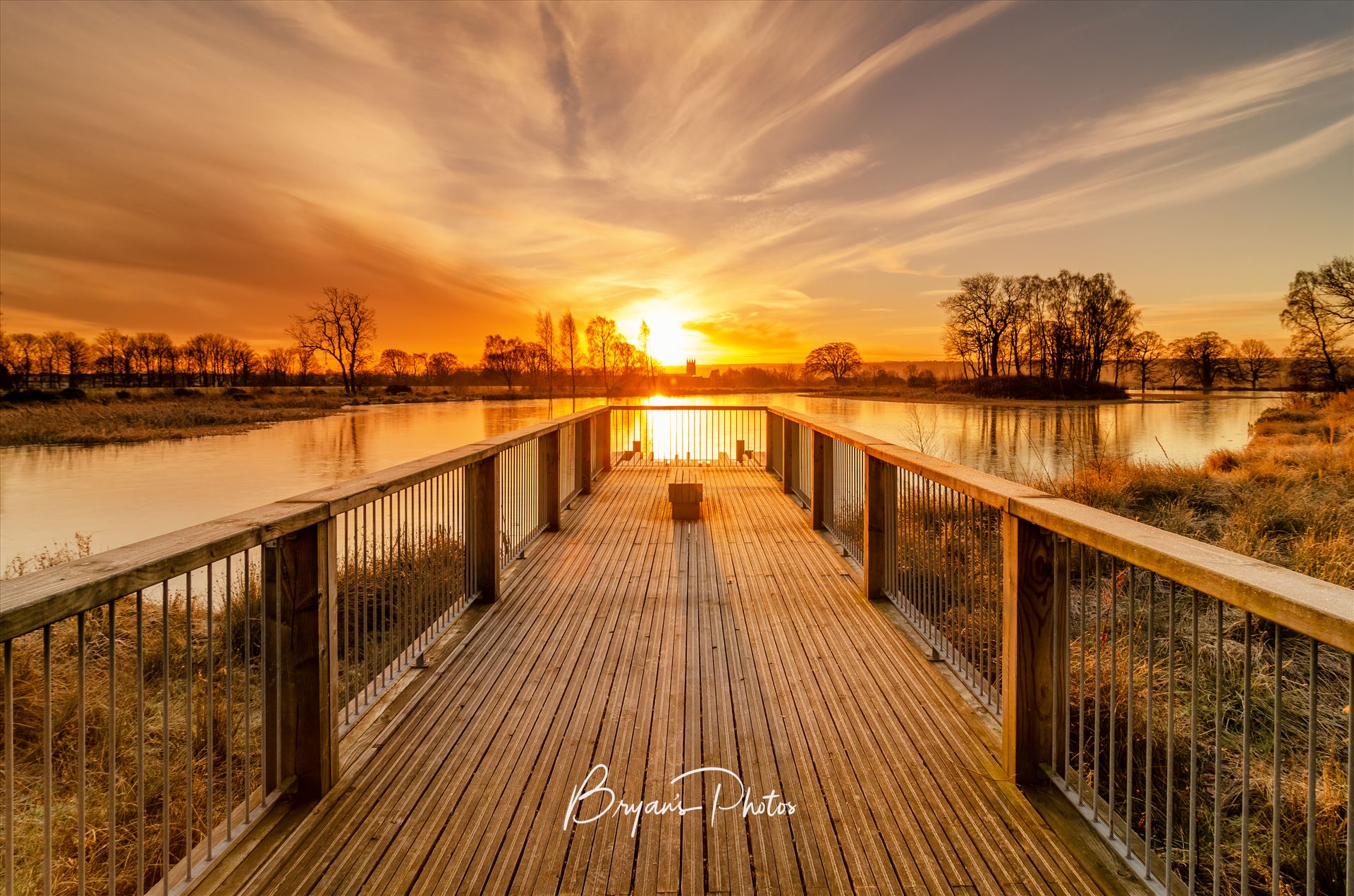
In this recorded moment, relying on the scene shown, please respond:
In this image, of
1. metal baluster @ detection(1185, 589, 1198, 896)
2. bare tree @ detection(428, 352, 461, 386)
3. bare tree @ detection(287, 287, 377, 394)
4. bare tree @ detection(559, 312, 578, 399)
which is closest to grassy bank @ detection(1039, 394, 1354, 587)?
metal baluster @ detection(1185, 589, 1198, 896)

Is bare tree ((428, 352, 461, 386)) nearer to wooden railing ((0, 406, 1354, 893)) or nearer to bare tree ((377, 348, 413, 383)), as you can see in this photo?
bare tree ((377, 348, 413, 383))

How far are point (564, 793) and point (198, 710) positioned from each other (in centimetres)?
375

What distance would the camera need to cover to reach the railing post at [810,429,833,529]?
5.80 metres

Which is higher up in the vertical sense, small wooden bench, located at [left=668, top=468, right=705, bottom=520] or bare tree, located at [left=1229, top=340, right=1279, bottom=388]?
bare tree, located at [left=1229, top=340, right=1279, bottom=388]

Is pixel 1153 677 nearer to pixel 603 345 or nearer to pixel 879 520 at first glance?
pixel 879 520

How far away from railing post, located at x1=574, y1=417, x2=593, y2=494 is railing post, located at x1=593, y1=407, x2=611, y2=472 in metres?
0.77

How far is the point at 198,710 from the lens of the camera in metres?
4.11

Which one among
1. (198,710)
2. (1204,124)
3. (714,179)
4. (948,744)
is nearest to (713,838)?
(948,744)

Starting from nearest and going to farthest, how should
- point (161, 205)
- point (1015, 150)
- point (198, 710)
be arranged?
point (198, 710)
point (1015, 150)
point (161, 205)

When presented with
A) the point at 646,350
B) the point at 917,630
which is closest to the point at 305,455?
the point at 917,630

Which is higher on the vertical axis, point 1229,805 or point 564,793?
point 564,793

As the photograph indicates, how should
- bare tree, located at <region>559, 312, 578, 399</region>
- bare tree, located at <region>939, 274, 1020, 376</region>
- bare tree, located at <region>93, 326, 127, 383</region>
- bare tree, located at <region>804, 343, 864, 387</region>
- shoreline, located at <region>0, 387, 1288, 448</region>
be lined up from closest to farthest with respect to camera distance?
1. shoreline, located at <region>0, 387, 1288, 448</region>
2. bare tree, located at <region>939, 274, 1020, 376</region>
3. bare tree, located at <region>559, 312, 578, 399</region>
4. bare tree, located at <region>93, 326, 127, 383</region>
5. bare tree, located at <region>804, 343, 864, 387</region>

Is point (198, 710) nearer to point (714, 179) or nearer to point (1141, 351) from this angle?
point (714, 179)

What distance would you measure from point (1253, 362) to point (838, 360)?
3447 centimetres
